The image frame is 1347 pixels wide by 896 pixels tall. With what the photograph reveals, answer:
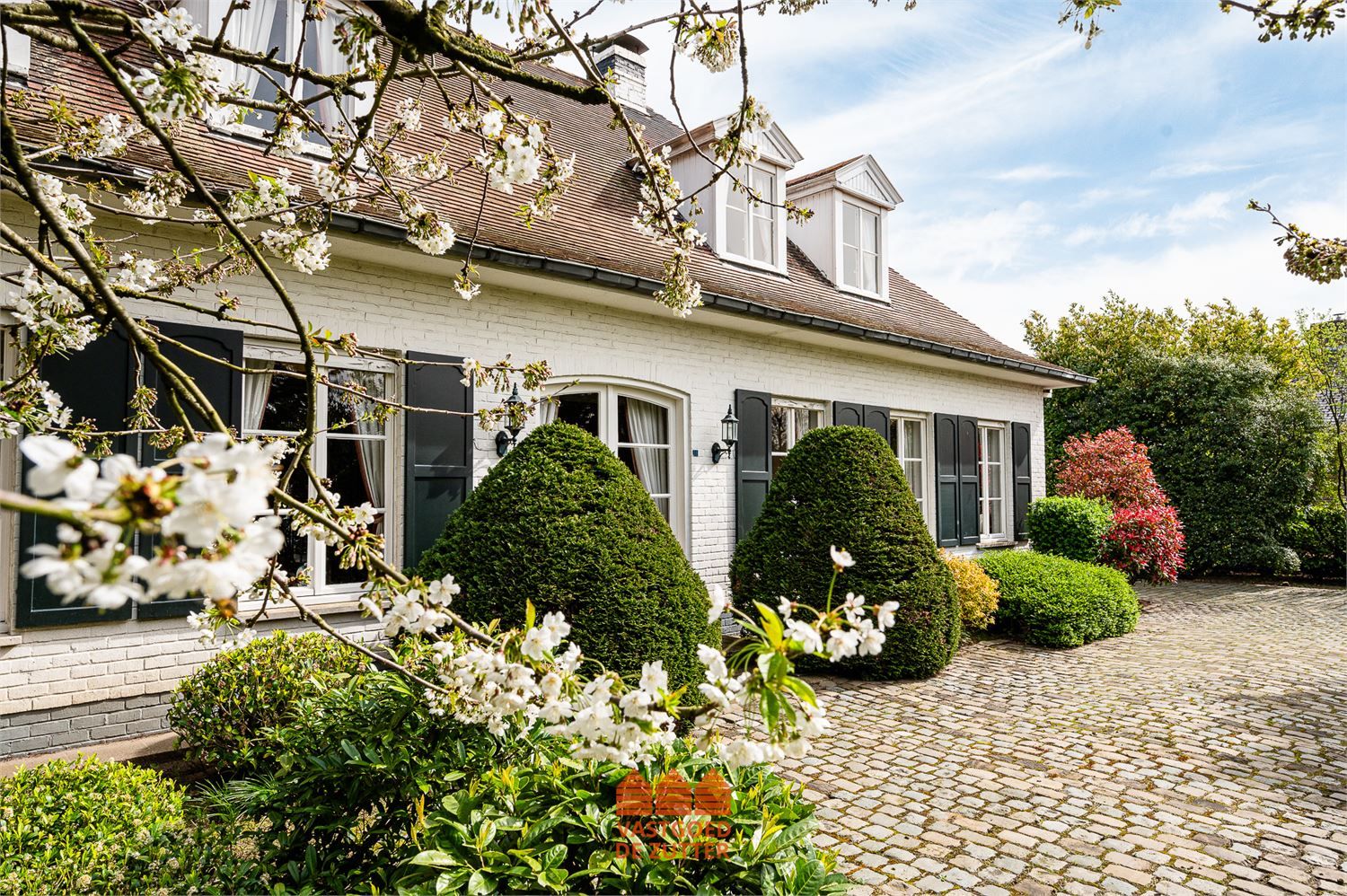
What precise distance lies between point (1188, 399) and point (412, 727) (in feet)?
56.5

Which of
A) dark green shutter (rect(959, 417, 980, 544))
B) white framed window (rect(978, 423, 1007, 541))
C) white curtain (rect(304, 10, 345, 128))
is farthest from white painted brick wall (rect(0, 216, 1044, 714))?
white framed window (rect(978, 423, 1007, 541))

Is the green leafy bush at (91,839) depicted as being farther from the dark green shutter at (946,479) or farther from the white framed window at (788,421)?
the dark green shutter at (946,479)

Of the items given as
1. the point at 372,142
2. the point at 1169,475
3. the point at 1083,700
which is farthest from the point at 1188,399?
the point at 372,142

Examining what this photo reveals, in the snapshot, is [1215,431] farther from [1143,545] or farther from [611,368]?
[611,368]

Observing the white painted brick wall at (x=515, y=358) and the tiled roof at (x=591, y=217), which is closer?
the white painted brick wall at (x=515, y=358)

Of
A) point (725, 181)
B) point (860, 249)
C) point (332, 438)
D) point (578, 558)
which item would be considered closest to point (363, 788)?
point (578, 558)

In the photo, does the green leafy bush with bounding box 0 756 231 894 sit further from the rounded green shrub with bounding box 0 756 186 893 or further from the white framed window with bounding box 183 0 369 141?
the white framed window with bounding box 183 0 369 141

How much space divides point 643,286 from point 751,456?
2564 mm

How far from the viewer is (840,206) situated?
10742mm

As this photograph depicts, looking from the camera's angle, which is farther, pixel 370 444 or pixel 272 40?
pixel 272 40

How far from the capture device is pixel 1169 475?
50.7ft

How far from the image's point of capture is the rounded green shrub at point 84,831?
2559 millimetres

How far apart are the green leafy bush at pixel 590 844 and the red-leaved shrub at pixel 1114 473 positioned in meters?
11.9
